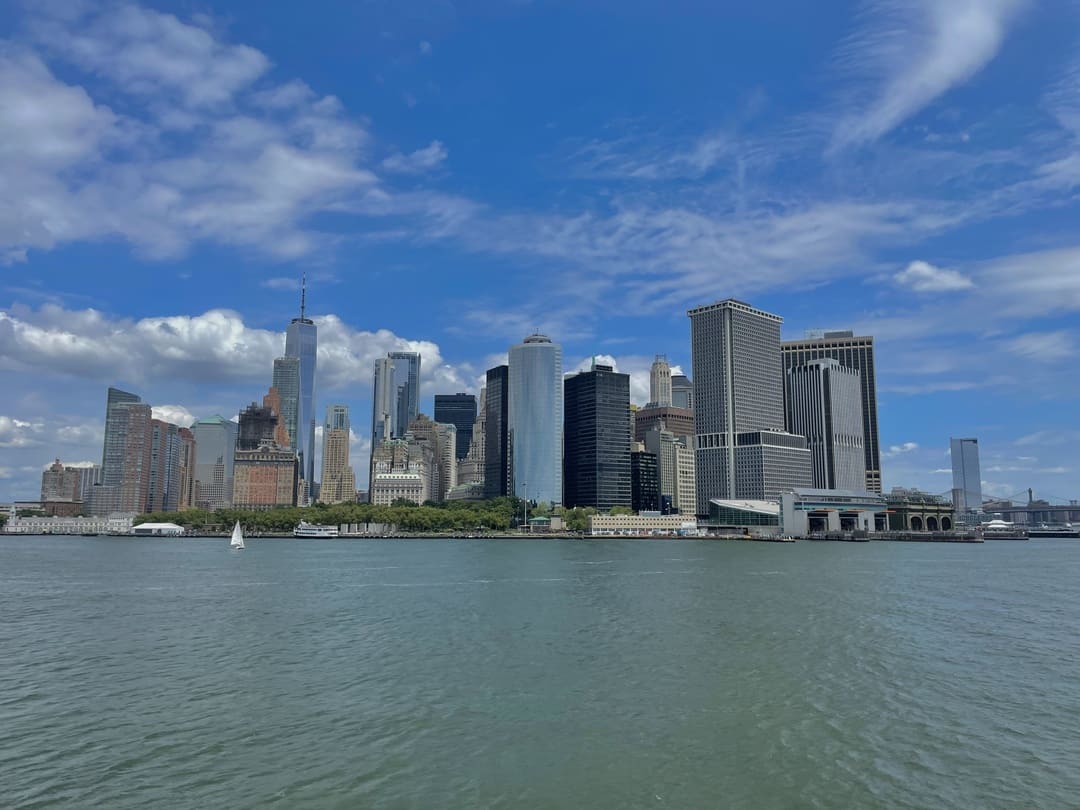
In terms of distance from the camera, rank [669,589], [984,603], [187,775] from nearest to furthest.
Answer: [187,775] < [984,603] < [669,589]

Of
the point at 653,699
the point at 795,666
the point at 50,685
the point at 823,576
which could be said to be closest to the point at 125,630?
the point at 50,685

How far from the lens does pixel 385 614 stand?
54469 millimetres

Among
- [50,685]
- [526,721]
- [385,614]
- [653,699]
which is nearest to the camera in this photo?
[526,721]

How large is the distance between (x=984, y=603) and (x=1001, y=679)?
1306 inches

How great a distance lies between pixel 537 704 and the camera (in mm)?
28812

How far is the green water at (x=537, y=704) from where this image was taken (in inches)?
816

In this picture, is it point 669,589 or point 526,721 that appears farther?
point 669,589

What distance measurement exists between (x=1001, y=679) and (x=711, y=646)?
13.1 meters

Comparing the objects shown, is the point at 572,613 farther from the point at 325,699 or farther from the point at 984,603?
the point at 984,603

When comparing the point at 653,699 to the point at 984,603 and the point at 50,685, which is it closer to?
the point at 50,685

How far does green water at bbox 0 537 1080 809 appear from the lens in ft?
68.0

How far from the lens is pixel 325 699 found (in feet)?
97.3

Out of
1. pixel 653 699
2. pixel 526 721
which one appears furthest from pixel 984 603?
pixel 526 721

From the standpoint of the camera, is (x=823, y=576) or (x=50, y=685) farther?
(x=823, y=576)
